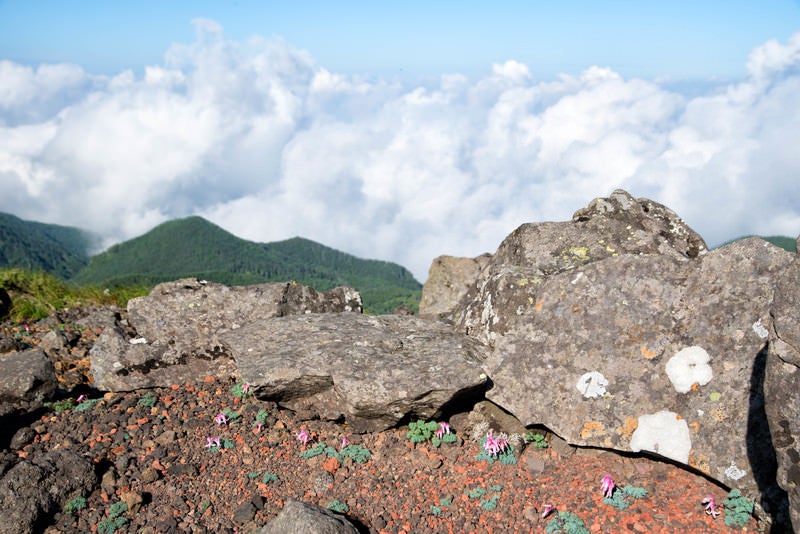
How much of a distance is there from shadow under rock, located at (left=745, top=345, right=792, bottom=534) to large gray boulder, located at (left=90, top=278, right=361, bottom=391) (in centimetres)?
830

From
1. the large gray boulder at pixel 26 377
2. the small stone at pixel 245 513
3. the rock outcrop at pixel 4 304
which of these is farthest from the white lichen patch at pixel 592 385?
the rock outcrop at pixel 4 304

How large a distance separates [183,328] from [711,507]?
983 cm

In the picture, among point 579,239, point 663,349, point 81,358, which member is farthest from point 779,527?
point 81,358

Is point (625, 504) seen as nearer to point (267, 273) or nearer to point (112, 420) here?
point (112, 420)

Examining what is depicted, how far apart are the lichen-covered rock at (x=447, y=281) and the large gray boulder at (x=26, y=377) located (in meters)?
10.9

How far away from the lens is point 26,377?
1073cm

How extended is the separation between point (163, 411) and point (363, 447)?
150 inches

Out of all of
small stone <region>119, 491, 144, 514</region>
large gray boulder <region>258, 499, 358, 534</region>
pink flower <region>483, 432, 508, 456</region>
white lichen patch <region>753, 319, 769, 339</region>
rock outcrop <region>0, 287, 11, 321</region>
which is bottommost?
small stone <region>119, 491, 144, 514</region>

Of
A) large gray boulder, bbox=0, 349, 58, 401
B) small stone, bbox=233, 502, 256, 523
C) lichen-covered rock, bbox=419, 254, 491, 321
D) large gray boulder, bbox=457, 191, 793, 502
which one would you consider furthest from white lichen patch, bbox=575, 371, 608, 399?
lichen-covered rock, bbox=419, 254, 491, 321

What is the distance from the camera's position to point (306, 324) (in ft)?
37.8

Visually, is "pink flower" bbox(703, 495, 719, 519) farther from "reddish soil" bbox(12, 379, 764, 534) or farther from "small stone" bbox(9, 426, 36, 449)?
"small stone" bbox(9, 426, 36, 449)

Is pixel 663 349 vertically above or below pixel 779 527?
above

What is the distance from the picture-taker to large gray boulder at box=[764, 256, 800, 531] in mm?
5797

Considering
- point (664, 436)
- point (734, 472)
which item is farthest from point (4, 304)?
point (734, 472)
